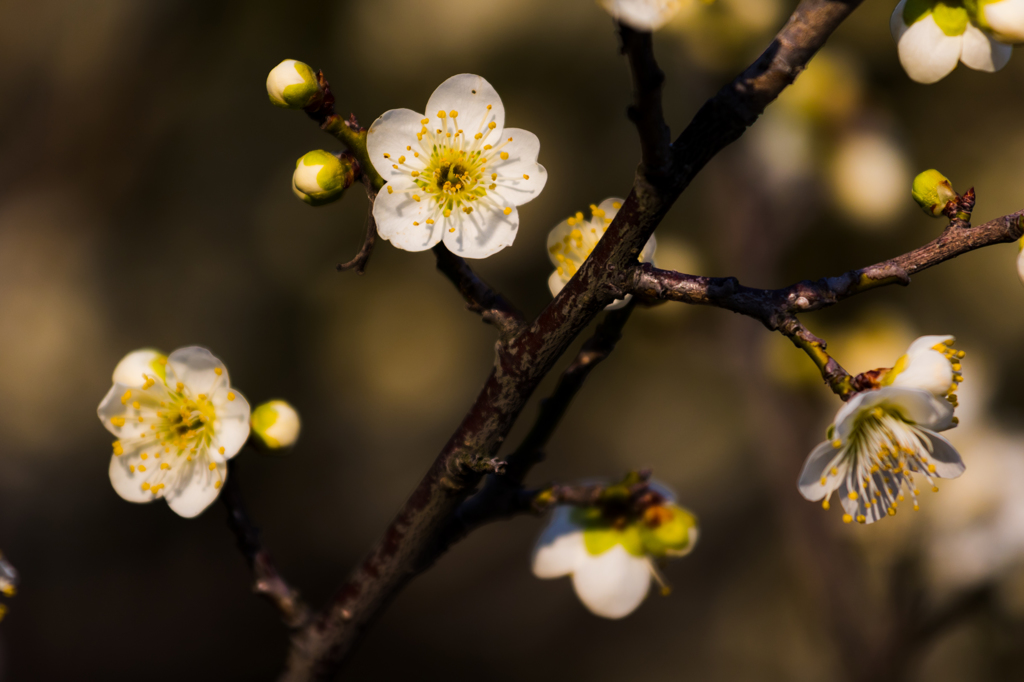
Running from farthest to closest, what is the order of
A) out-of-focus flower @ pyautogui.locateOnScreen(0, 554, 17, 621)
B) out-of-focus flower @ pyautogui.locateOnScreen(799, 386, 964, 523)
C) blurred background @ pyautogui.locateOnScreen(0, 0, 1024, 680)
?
blurred background @ pyautogui.locateOnScreen(0, 0, 1024, 680)
out-of-focus flower @ pyautogui.locateOnScreen(0, 554, 17, 621)
out-of-focus flower @ pyautogui.locateOnScreen(799, 386, 964, 523)

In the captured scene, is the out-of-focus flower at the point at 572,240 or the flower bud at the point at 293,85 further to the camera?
the out-of-focus flower at the point at 572,240

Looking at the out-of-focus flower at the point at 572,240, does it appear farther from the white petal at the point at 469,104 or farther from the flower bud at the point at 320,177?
the flower bud at the point at 320,177

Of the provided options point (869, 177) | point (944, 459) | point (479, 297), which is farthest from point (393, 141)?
point (869, 177)

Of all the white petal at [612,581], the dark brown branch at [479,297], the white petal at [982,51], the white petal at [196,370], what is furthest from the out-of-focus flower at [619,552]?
the white petal at [982,51]

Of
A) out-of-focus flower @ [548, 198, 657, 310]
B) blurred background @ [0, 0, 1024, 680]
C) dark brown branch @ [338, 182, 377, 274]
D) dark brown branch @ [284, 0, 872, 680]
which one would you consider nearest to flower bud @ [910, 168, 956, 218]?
dark brown branch @ [284, 0, 872, 680]

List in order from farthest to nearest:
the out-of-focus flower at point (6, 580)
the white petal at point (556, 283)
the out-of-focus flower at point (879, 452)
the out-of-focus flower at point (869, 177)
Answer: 1. the out-of-focus flower at point (869, 177)
2. the white petal at point (556, 283)
3. the out-of-focus flower at point (6, 580)
4. the out-of-focus flower at point (879, 452)

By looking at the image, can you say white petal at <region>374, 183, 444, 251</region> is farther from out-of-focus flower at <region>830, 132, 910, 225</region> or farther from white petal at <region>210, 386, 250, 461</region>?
out-of-focus flower at <region>830, 132, 910, 225</region>

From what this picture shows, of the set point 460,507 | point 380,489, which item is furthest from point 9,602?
point 460,507
